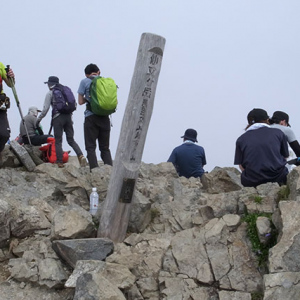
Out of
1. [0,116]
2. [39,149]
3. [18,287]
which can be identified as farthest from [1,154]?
[18,287]

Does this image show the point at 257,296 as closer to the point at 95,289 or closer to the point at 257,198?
the point at 257,198

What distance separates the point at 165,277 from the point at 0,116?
203 inches

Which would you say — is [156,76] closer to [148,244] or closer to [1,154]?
[148,244]

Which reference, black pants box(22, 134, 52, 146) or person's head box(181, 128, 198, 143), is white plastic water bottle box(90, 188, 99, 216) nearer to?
person's head box(181, 128, 198, 143)

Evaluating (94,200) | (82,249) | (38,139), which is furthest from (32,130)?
(82,249)

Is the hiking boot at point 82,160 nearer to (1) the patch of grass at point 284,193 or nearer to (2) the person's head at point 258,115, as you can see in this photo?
(2) the person's head at point 258,115

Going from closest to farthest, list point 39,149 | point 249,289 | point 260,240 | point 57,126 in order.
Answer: point 249,289 < point 260,240 < point 57,126 < point 39,149

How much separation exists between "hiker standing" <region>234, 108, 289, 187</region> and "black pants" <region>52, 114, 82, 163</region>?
494 centimetres

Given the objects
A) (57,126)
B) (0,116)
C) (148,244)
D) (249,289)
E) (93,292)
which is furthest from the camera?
(57,126)

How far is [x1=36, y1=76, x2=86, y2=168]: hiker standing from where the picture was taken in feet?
41.1

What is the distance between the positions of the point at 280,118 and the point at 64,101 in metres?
5.03

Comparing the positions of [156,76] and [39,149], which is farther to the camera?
[39,149]

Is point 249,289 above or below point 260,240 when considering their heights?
below

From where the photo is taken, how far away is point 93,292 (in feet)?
21.3
